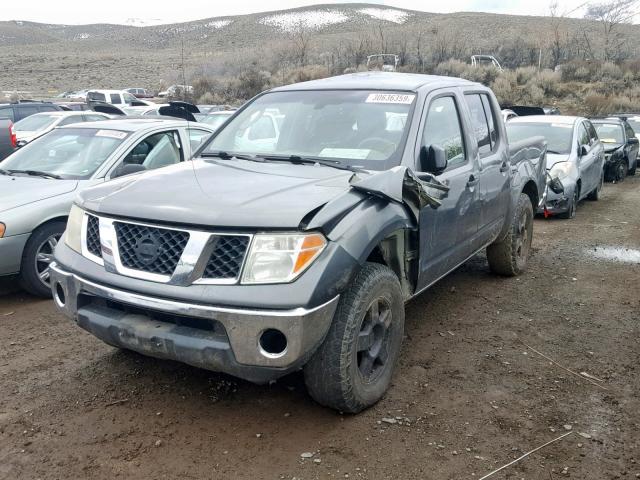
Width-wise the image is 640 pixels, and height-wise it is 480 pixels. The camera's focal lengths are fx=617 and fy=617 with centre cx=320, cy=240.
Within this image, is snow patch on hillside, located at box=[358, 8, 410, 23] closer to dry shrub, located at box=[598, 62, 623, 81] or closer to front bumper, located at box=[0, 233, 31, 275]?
dry shrub, located at box=[598, 62, 623, 81]

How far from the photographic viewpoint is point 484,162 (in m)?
5.06

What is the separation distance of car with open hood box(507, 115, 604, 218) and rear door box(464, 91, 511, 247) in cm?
404

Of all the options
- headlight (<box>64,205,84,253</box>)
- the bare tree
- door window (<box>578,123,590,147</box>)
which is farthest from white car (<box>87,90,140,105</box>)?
the bare tree

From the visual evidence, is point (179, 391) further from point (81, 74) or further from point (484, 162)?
point (81, 74)

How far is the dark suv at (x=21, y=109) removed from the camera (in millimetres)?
16328

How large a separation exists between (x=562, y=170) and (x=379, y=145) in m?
6.63

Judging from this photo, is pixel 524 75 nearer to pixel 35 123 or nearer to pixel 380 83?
pixel 35 123

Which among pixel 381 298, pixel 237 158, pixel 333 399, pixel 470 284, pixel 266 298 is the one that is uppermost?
pixel 237 158

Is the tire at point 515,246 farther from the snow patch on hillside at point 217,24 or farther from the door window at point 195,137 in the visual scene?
the snow patch on hillside at point 217,24

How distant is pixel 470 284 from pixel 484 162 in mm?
1566

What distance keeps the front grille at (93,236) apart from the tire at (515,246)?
3.92m

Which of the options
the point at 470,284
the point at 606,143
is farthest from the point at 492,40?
the point at 470,284

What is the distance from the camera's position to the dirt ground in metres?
3.10

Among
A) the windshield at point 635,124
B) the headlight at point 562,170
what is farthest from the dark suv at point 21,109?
the windshield at point 635,124
